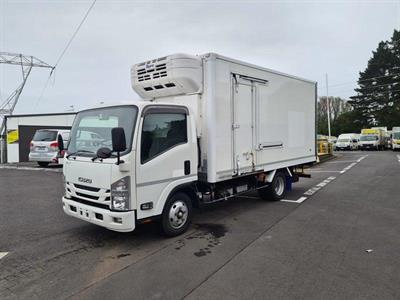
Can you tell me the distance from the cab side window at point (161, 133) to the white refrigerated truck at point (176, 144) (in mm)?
16

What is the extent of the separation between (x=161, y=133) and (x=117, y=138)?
980 millimetres

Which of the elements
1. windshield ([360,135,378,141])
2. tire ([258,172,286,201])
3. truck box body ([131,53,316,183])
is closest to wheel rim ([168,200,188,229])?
truck box body ([131,53,316,183])

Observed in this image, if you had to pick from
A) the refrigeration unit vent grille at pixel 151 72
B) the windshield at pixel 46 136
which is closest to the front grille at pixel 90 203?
the refrigeration unit vent grille at pixel 151 72

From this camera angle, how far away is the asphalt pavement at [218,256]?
3557 millimetres

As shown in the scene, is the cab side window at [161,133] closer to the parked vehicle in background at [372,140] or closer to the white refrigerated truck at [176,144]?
the white refrigerated truck at [176,144]

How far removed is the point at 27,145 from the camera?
904 inches

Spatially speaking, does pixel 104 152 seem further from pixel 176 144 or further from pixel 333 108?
pixel 333 108

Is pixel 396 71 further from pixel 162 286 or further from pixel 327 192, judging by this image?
pixel 162 286

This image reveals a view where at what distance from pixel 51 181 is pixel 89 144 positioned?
7.86m

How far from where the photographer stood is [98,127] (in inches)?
200

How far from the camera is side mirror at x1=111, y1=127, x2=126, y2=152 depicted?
13.8 ft

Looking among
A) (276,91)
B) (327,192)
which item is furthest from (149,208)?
(327,192)

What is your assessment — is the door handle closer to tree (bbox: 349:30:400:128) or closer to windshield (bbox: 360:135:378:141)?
windshield (bbox: 360:135:378:141)

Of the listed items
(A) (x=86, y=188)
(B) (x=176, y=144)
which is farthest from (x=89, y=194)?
(B) (x=176, y=144)
